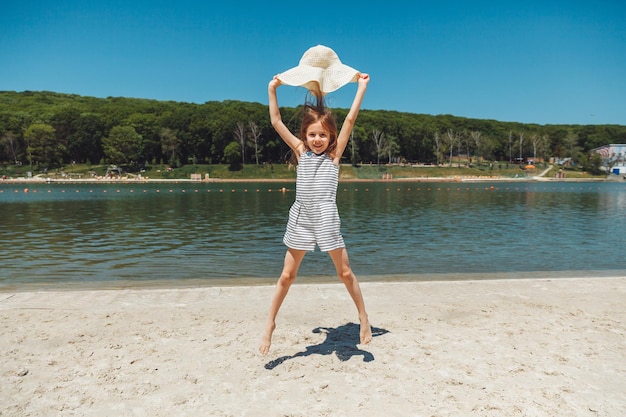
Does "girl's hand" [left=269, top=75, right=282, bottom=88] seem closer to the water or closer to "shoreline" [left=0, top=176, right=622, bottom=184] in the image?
the water

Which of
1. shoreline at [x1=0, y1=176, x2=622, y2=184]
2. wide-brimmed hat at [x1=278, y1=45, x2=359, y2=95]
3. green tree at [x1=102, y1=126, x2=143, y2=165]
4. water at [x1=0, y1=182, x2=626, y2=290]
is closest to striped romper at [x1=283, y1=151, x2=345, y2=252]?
wide-brimmed hat at [x1=278, y1=45, x2=359, y2=95]

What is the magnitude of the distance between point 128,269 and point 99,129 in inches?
4938

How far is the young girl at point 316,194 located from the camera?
4.84 m

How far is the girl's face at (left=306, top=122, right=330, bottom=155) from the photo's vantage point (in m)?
4.97

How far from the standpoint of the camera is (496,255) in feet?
49.8

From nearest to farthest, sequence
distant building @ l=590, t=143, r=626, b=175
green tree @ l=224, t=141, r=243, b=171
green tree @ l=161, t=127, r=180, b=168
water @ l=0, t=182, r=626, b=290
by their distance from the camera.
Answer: water @ l=0, t=182, r=626, b=290 → green tree @ l=224, t=141, r=243, b=171 → green tree @ l=161, t=127, r=180, b=168 → distant building @ l=590, t=143, r=626, b=175

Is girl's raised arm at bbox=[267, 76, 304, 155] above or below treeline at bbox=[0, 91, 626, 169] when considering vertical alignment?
below

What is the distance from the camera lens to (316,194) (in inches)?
191

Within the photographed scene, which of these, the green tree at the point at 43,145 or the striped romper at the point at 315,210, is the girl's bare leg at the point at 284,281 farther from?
the green tree at the point at 43,145

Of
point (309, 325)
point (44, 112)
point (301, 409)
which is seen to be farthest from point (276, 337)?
point (44, 112)

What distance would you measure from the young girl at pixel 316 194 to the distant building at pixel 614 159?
15452cm

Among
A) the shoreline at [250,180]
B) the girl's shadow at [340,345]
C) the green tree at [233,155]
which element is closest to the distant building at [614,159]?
the shoreline at [250,180]

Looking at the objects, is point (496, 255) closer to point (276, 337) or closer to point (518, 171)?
point (276, 337)

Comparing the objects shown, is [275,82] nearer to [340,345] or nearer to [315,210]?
[315,210]
